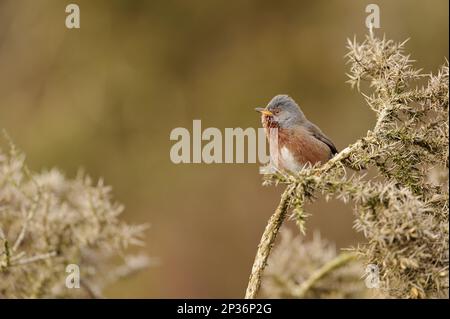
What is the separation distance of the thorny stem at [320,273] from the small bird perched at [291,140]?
475 mm

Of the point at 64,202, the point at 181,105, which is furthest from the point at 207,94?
the point at 64,202

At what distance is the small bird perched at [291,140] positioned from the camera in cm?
305

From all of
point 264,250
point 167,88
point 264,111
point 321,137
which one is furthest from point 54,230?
point 167,88

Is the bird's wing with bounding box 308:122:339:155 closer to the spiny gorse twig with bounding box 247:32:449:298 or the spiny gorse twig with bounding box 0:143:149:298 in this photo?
the spiny gorse twig with bounding box 0:143:149:298

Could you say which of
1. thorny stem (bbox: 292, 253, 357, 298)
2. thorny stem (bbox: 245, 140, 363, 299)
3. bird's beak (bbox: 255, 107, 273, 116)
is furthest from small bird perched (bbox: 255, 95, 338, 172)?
thorny stem (bbox: 245, 140, 363, 299)

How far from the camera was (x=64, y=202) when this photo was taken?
2920 mm

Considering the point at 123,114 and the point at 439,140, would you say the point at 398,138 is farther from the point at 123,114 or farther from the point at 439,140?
the point at 123,114

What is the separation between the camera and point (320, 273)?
9.05 feet

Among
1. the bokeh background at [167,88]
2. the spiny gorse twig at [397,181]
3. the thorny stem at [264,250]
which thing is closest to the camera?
the spiny gorse twig at [397,181]

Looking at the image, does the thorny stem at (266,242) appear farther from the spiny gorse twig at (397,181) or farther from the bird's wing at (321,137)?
the bird's wing at (321,137)

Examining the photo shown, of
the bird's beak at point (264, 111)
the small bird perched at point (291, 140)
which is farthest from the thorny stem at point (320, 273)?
the bird's beak at point (264, 111)

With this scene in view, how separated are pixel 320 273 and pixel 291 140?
25.7 inches

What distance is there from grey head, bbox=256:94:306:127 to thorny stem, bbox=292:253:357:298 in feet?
2.23

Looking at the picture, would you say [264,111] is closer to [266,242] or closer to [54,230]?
[54,230]
